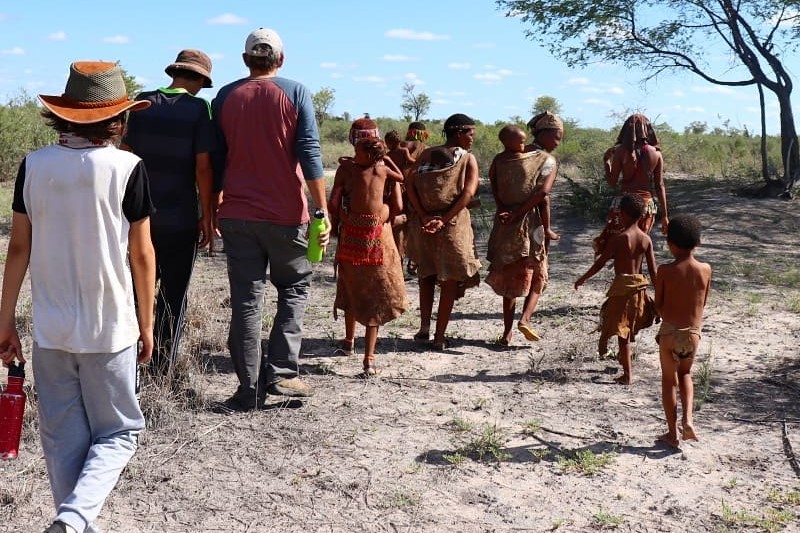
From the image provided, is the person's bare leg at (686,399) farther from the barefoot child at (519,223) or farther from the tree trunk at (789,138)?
the tree trunk at (789,138)

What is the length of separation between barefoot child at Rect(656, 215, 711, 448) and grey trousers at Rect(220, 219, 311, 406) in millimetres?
1902

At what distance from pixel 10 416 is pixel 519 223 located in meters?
4.06

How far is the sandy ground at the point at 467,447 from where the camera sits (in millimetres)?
3535

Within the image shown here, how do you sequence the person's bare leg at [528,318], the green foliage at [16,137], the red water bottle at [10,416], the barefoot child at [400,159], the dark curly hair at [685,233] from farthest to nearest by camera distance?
1. the green foliage at [16,137]
2. the barefoot child at [400,159]
3. the person's bare leg at [528,318]
4. the dark curly hair at [685,233]
5. the red water bottle at [10,416]

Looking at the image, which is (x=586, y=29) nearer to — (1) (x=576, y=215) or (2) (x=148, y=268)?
(1) (x=576, y=215)

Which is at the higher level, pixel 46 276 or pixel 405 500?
pixel 46 276

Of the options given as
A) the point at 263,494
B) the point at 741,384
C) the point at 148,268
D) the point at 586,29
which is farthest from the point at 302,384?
the point at 586,29

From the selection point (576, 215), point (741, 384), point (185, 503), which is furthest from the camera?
point (576, 215)

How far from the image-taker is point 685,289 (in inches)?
163

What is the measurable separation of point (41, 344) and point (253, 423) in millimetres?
1835

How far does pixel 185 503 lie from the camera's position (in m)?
3.60

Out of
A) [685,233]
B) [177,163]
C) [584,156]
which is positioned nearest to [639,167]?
[685,233]

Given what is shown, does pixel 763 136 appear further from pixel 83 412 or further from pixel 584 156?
pixel 83 412

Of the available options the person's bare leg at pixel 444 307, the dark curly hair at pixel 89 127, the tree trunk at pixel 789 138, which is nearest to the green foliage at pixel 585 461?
the person's bare leg at pixel 444 307
